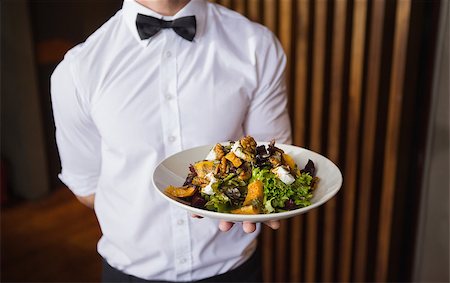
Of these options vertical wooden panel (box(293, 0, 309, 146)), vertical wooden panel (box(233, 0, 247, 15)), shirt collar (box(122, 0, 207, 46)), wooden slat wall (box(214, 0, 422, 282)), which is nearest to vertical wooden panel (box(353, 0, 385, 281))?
wooden slat wall (box(214, 0, 422, 282))

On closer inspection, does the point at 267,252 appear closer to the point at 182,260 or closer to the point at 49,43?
the point at 182,260

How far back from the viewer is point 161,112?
1285 mm

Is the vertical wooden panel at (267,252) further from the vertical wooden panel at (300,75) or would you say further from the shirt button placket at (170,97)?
the shirt button placket at (170,97)

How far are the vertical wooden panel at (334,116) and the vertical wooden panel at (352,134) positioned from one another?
44 mm

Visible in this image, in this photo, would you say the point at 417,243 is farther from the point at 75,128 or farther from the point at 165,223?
the point at 75,128

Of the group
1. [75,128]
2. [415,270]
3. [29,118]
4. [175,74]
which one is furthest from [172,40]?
[29,118]

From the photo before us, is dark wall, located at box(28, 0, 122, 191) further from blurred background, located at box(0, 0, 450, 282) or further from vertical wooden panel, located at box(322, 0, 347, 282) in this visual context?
vertical wooden panel, located at box(322, 0, 347, 282)

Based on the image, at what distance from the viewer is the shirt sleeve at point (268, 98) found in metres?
1.34

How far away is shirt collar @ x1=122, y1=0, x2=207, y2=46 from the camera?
4.20ft

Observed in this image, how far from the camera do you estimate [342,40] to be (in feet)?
7.28

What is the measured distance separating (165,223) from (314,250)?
1.40 meters

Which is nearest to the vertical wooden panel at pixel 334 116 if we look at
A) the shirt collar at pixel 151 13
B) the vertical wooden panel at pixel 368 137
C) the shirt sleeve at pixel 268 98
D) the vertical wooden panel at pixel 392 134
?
the vertical wooden panel at pixel 368 137

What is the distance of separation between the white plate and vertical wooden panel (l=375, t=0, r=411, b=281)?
1190 mm

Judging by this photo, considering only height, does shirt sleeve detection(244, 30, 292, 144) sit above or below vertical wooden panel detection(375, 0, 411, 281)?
above
